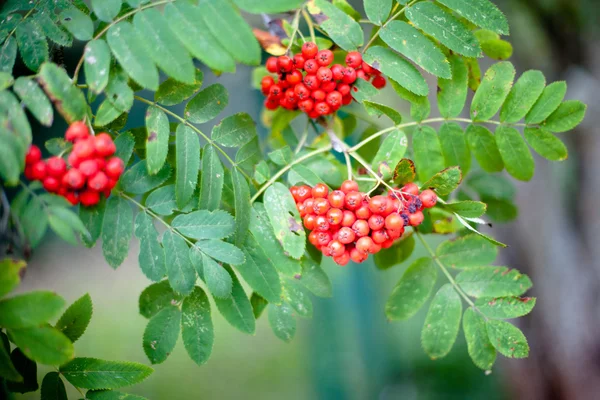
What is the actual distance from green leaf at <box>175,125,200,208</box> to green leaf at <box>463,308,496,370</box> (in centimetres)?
100

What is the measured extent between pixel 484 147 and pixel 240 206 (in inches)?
35.9

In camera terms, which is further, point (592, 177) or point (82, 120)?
point (592, 177)

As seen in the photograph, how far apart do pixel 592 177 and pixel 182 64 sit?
3.14 m

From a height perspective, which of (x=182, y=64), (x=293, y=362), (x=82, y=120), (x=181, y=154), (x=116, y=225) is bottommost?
(x=293, y=362)

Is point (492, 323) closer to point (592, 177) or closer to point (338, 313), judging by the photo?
point (592, 177)

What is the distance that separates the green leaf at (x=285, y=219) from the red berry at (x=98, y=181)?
45 cm

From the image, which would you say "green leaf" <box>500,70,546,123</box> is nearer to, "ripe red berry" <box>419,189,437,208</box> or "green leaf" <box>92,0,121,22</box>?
"ripe red berry" <box>419,189,437,208</box>

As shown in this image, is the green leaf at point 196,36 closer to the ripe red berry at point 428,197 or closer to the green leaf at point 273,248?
the green leaf at point 273,248

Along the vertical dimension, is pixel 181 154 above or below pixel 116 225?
above

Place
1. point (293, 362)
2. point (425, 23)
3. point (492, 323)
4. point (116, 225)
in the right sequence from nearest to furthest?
1. point (116, 225)
2. point (425, 23)
3. point (492, 323)
4. point (293, 362)

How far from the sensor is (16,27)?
1.29m

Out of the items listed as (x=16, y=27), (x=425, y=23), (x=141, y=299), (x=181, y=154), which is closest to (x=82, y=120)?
(x=181, y=154)

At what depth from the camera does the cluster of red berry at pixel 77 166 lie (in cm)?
106

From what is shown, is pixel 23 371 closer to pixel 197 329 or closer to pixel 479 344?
pixel 197 329
